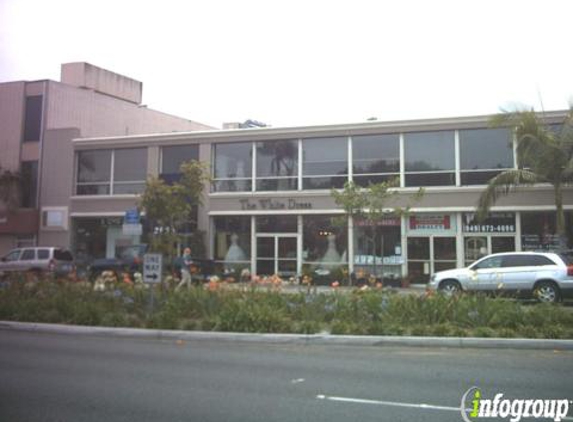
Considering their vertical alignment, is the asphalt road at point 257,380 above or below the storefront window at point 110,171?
below

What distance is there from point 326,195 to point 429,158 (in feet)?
16.1

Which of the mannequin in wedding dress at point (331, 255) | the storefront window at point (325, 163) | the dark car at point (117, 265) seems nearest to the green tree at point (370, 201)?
the mannequin in wedding dress at point (331, 255)

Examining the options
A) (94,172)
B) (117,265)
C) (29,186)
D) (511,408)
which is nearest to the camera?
(511,408)

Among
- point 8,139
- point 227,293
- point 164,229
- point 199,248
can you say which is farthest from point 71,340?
point 8,139

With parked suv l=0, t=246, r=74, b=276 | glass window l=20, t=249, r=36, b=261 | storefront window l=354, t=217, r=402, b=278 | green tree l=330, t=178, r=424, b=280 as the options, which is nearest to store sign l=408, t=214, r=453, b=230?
storefront window l=354, t=217, r=402, b=278

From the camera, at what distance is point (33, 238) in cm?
3111

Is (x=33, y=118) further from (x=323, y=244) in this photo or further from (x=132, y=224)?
(x=323, y=244)

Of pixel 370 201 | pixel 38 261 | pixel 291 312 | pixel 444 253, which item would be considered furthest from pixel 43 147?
pixel 291 312

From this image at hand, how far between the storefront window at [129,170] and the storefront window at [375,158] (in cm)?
1114

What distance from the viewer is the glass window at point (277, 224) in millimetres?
26719

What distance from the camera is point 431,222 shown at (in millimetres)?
24750

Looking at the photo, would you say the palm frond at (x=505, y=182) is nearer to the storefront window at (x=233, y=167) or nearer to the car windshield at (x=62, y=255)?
the storefront window at (x=233, y=167)

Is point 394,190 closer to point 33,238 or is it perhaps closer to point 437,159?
point 437,159

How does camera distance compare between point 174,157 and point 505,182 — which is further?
point 174,157
